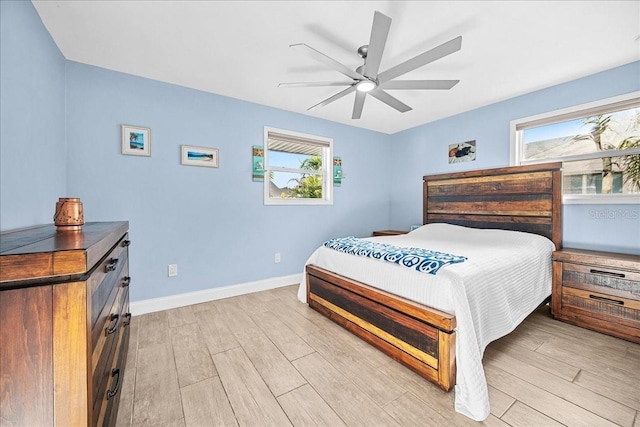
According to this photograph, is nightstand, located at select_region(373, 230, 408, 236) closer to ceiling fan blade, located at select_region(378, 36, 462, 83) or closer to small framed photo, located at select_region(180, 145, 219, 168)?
ceiling fan blade, located at select_region(378, 36, 462, 83)

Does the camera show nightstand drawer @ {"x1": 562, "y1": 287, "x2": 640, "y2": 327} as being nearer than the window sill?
Yes

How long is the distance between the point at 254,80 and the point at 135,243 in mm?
2091

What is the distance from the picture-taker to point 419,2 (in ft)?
5.67

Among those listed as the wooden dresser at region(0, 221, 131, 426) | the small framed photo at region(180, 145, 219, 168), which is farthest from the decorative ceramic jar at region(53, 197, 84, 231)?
the small framed photo at region(180, 145, 219, 168)

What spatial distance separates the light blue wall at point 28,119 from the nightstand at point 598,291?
13.7 ft

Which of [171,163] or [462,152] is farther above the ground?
[462,152]

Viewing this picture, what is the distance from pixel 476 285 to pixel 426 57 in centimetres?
158

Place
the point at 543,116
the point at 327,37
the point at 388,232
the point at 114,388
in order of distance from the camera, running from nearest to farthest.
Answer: the point at 114,388
the point at 327,37
the point at 543,116
the point at 388,232

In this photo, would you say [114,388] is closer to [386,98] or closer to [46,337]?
[46,337]

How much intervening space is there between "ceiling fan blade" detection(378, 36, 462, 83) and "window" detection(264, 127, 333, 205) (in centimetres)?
183

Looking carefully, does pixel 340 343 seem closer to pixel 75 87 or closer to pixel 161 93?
pixel 161 93

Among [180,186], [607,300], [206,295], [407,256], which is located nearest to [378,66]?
[407,256]

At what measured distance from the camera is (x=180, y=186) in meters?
2.86

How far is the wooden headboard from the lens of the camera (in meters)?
2.69
